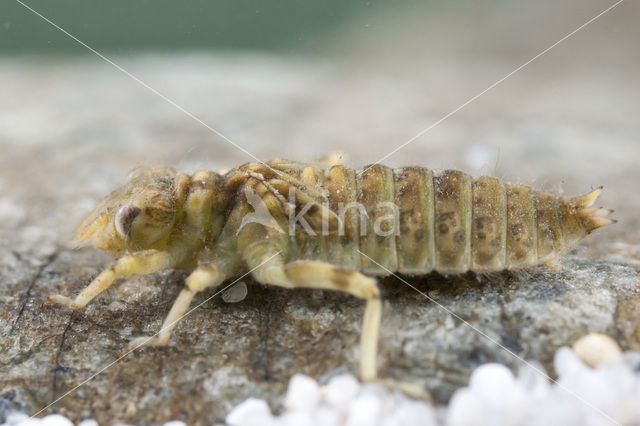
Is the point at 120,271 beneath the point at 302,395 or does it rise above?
above

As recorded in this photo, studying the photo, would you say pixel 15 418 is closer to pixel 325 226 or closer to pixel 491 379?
pixel 325 226

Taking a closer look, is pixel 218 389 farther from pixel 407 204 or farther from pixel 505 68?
pixel 505 68

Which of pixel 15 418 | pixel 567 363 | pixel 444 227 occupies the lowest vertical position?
pixel 15 418

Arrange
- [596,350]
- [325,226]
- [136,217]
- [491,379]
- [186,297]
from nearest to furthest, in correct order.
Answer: [491,379], [596,350], [186,297], [325,226], [136,217]

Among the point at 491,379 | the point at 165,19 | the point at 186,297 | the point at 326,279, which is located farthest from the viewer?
the point at 165,19

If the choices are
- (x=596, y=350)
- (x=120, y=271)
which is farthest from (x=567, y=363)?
(x=120, y=271)
